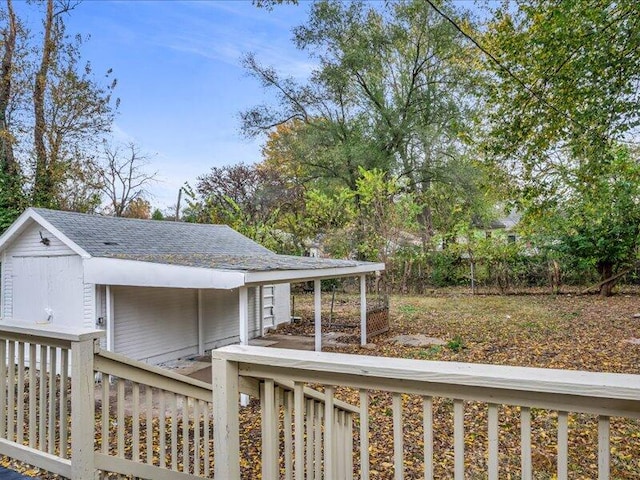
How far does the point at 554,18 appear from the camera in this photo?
18.7ft

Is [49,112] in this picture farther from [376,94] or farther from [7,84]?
[376,94]

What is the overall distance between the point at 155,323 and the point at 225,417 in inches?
303

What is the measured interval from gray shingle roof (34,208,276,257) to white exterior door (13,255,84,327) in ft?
1.64

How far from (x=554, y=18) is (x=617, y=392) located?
6213 mm

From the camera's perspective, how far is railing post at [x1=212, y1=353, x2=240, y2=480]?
1.44m

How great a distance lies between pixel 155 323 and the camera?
27.9 feet

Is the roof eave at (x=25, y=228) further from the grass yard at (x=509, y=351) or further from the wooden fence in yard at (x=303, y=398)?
the wooden fence in yard at (x=303, y=398)

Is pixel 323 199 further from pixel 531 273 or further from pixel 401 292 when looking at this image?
pixel 531 273

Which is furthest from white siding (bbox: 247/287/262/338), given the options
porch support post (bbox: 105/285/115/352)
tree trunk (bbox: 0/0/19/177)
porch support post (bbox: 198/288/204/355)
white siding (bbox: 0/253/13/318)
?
tree trunk (bbox: 0/0/19/177)

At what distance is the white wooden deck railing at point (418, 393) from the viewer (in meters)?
1.07

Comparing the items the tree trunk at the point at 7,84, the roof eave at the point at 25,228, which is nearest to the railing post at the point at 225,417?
the roof eave at the point at 25,228

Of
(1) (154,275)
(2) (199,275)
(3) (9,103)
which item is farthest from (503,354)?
(3) (9,103)

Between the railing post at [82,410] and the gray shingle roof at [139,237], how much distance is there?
592 cm

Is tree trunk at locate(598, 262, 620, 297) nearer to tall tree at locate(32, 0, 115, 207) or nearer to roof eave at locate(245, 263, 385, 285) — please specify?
roof eave at locate(245, 263, 385, 285)
